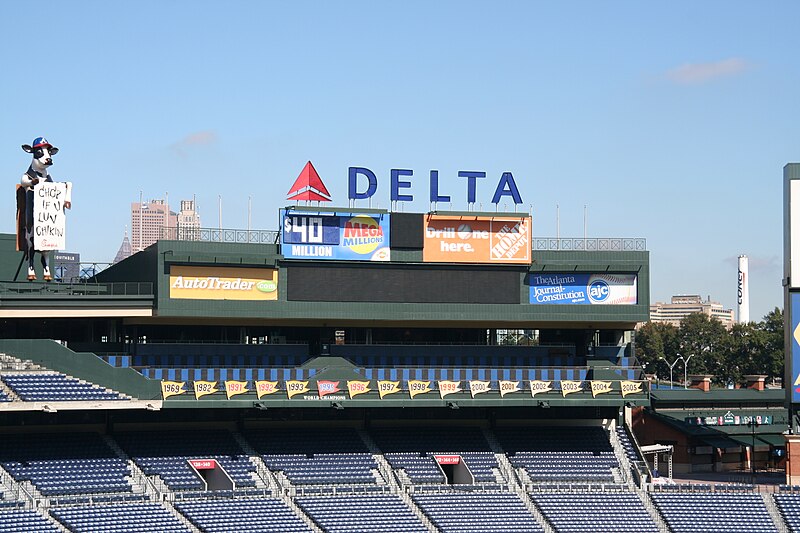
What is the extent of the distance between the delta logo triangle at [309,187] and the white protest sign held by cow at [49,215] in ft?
53.1

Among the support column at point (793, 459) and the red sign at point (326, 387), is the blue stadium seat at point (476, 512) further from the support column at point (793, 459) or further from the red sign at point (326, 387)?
the support column at point (793, 459)

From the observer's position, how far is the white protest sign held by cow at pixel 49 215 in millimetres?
88125

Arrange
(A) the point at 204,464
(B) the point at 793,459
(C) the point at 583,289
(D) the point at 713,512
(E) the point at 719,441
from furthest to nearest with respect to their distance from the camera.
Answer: (E) the point at 719,441 < (C) the point at 583,289 < (B) the point at 793,459 < (D) the point at 713,512 < (A) the point at 204,464

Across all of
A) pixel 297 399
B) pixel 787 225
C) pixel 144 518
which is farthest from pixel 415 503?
pixel 787 225

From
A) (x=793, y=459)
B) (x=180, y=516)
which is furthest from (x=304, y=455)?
(x=793, y=459)

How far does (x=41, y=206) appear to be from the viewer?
8825cm

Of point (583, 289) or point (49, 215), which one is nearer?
point (49, 215)

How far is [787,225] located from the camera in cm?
9144

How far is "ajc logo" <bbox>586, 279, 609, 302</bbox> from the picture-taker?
9269 cm

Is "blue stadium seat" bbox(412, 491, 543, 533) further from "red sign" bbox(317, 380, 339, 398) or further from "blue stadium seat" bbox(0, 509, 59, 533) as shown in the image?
"blue stadium seat" bbox(0, 509, 59, 533)

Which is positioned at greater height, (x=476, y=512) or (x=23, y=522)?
(x=23, y=522)

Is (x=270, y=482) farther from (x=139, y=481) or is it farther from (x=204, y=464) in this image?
(x=139, y=481)

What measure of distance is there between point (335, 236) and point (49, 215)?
66.8 feet

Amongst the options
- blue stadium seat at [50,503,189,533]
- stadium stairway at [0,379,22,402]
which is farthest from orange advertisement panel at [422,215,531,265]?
stadium stairway at [0,379,22,402]
